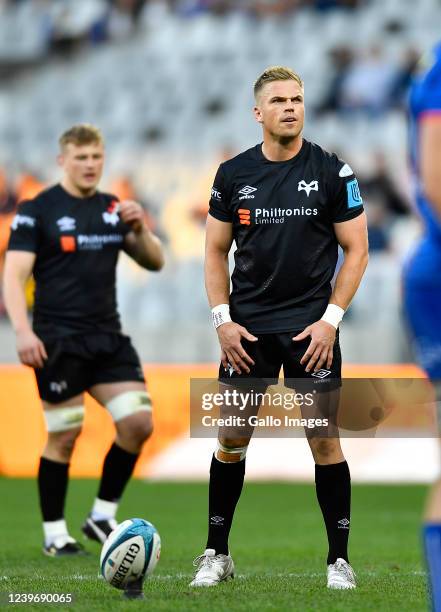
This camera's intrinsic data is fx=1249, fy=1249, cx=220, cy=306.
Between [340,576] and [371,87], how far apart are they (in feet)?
45.2

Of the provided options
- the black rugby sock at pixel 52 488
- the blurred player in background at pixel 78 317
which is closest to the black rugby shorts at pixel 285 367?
the blurred player in background at pixel 78 317

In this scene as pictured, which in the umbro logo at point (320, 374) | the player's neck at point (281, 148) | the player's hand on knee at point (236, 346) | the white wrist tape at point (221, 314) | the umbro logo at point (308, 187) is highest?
the player's neck at point (281, 148)

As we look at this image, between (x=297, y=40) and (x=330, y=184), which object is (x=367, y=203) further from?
(x=330, y=184)

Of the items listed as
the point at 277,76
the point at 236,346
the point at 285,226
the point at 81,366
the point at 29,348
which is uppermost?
the point at 277,76

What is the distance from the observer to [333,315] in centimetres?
545

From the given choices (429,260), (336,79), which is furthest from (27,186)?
(429,260)

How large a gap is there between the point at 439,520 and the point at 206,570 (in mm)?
1857

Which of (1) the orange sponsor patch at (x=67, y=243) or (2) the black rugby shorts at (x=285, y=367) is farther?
(1) the orange sponsor patch at (x=67, y=243)

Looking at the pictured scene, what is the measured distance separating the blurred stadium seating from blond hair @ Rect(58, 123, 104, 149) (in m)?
7.08

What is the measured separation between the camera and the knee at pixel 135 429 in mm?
7152

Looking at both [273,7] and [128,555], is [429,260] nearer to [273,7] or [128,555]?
[128,555]

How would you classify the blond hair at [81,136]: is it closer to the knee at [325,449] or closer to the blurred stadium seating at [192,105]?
the knee at [325,449]

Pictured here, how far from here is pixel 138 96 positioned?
2117 centimetres

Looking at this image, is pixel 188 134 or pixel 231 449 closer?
pixel 231 449
